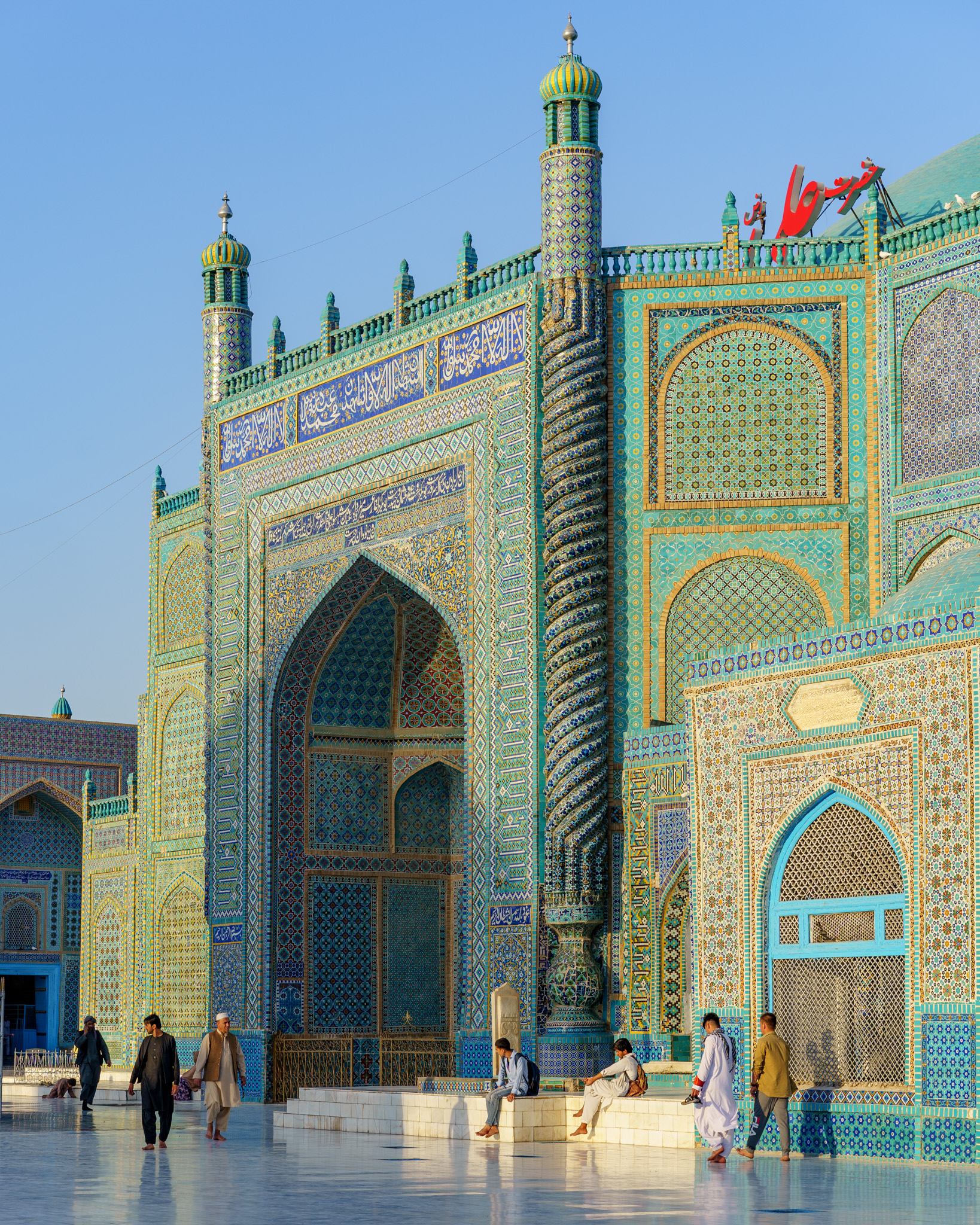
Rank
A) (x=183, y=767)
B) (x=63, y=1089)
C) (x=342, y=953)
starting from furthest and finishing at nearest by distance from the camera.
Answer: (x=183, y=767), (x=342, y=953), (x=63, y=1089)

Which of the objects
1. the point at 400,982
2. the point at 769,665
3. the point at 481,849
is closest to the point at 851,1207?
the point at 769,665

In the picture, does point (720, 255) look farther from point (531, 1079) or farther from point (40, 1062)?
point (40, 1062)

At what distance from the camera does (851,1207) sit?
7.86 meters

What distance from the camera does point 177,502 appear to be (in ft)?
80.9

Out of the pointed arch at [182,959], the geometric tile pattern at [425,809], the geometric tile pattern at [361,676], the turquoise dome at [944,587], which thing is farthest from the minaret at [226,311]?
the turquoise dome at [944,587]

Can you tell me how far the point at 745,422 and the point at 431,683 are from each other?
536 centimetres

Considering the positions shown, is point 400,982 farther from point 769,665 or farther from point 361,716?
point 769,665

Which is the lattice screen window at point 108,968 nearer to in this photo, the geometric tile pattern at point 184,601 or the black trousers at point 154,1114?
the geometric tile pattern at point 184,601

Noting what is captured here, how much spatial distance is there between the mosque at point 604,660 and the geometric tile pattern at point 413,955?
0.15ft

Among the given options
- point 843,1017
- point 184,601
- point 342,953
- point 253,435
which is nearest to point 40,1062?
point 184,601

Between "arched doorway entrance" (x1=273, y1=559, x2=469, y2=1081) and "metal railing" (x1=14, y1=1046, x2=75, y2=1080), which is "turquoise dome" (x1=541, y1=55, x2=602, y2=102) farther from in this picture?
"metal railing" (x1=14, y1=1046, x2=75, y2=1080)

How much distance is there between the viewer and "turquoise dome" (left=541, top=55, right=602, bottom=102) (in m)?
15.9

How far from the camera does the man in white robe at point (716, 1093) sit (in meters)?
10.6

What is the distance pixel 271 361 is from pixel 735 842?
989 cm
